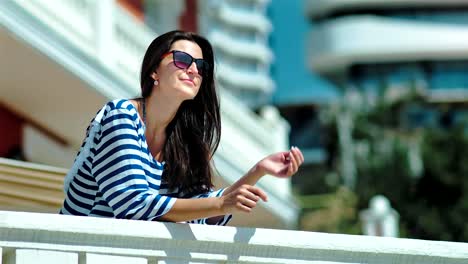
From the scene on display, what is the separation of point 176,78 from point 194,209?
531mm

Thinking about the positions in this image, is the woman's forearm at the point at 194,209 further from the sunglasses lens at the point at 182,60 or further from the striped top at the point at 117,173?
the sunglasses lens at the point at 182,60

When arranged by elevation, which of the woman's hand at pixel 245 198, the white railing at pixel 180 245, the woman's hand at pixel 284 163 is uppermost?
the woman's hand at pixel 284 163

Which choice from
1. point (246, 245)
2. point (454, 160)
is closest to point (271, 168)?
point (246, 245)

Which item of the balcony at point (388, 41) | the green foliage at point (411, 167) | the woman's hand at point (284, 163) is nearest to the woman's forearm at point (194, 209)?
the woman's hand at point (284, 163)

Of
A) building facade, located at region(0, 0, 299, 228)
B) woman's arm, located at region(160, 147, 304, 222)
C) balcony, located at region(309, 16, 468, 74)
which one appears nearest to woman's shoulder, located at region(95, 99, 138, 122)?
woman's arm, located at region(160, 147, 304, 222)

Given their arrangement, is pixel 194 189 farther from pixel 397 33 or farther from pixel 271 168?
pixel 397 33

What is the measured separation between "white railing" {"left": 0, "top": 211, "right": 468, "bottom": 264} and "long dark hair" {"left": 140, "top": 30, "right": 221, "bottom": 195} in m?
0.42

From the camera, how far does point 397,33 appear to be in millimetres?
75500

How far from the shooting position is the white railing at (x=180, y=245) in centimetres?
338

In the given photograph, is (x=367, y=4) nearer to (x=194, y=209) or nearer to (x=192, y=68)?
(x=192, y=68)

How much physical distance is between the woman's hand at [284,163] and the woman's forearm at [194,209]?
220 millimetres

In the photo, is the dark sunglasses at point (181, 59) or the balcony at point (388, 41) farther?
the balcony at point (388, 41)

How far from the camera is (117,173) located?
3684 millimetres

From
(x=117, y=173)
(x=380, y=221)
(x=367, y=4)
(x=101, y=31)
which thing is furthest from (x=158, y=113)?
Result: (x=367, y=4)
